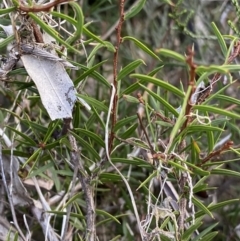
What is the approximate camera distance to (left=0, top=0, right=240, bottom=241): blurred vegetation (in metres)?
0.59

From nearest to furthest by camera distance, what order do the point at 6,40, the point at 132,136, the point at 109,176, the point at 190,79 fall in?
1. the point at 190,79
2. the point at 6,40
3. the point at 109,176
4. the point at 132,136

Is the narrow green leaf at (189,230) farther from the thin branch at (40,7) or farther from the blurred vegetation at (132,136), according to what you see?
the thin branch at (40,7)

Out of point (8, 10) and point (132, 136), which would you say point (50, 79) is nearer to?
point (8, 10)

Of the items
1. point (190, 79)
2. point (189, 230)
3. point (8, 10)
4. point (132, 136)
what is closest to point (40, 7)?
point (8, 10)

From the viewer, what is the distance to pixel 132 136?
963mm

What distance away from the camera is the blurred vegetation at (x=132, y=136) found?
23.3 inches

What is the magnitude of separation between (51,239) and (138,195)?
0.84 ft

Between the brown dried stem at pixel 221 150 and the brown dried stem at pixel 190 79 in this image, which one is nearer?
the brown dried stem at pixel 190 79

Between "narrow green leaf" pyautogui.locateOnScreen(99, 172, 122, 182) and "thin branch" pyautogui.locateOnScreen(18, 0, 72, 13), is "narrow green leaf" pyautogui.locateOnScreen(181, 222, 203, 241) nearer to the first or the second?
"narrow green leaf" pyautogui.locateOnScreen(99, 172, 122, 182)

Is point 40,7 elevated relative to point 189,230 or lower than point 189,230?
elevated

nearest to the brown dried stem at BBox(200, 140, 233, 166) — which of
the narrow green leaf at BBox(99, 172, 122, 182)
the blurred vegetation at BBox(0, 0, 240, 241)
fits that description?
the blurred vegetation at BBox(0, 0, 240, 241)

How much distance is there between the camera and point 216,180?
3.84 feet

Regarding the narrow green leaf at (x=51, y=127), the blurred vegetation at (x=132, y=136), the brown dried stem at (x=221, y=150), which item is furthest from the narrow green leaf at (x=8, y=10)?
the brown dried stem at (x=221, y=150)

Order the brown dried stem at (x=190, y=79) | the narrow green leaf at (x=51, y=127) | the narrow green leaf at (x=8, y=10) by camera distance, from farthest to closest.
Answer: the narrow green leaf at (x=51, y=127) < the narrow green leaf at (x=8, y=10) < the brown dried stem at (x=190, y=79)
